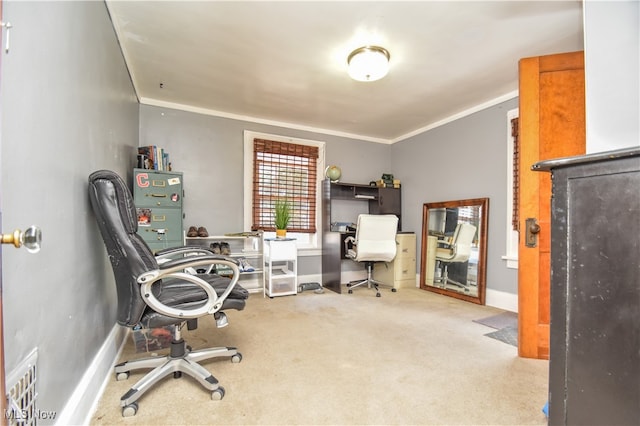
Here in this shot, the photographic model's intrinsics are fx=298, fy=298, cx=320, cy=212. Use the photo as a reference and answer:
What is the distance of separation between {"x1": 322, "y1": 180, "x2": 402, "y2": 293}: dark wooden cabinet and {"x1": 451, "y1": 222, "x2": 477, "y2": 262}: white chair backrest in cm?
105

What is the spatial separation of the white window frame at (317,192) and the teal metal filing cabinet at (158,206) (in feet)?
3.67

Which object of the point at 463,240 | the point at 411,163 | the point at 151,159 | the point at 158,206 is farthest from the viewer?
the point at 411,163

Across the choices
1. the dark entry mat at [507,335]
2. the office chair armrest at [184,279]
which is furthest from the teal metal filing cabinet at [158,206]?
the dark entry mat at [507,335]

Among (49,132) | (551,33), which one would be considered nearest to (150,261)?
(49,132)

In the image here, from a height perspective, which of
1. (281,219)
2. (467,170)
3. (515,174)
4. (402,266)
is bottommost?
(402,266)

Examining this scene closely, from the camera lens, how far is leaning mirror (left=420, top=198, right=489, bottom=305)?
3.49 metres

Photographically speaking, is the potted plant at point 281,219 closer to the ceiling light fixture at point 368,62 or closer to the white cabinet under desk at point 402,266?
the white cabinet under desk at point 402,266

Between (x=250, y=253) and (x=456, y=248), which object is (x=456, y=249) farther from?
(x=250, y=253)

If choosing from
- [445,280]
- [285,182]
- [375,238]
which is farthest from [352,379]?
[285,182]

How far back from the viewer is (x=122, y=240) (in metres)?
1.36

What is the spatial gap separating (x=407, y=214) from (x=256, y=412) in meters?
3.74

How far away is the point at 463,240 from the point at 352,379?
8.65 ft

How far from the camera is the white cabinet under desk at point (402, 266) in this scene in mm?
4180

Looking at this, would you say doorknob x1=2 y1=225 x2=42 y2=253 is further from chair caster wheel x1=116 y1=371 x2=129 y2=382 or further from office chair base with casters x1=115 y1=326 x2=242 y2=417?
chair caster wheel x1=116 y1=371 x2=129 y2=382
